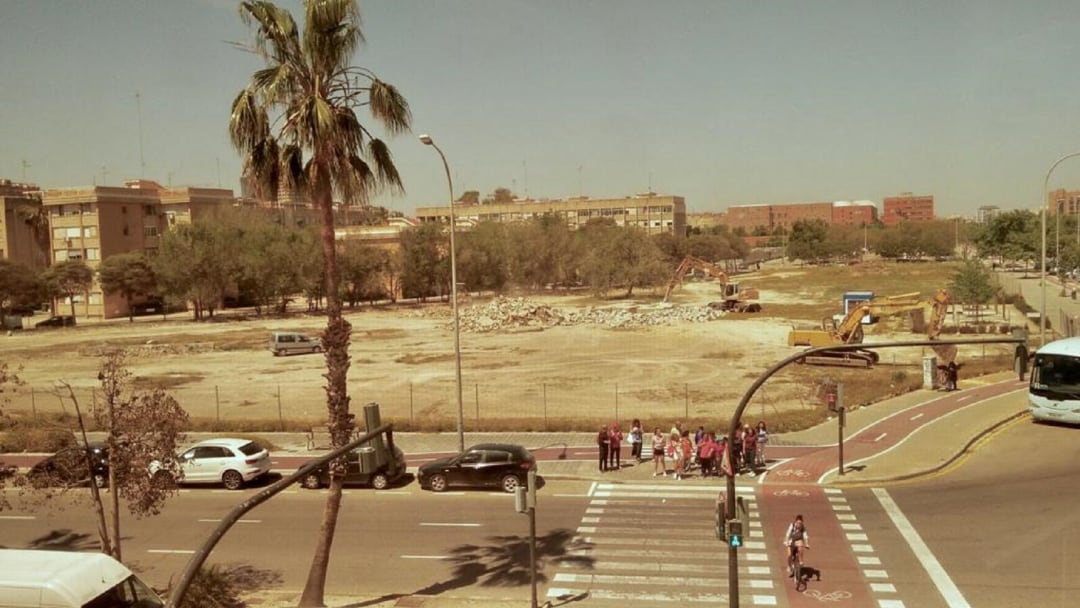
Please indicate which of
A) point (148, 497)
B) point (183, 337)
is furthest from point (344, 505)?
point (183, 337)

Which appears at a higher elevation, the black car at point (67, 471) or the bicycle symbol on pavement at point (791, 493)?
the black car at point (67, 471)

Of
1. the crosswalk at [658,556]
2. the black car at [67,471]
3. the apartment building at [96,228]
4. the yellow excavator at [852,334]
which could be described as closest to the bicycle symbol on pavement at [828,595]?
the crosswalk at [658,556]

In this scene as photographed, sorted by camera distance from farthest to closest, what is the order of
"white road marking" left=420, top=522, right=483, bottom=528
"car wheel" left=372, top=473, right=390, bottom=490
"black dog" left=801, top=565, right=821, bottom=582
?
"car wheel" left=372, top=473, right=390, bottom=490 → "white road marking" left=420, top=522, right=483, bottom=528 → "black dog" left=801, top=565, right=821, bottom=582

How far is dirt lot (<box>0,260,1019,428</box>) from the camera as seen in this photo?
122 ft

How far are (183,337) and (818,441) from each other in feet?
194

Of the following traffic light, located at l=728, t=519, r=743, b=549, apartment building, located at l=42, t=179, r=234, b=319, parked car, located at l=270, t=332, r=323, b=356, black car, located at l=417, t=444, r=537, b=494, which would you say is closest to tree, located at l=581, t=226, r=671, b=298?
parked car, located at l=270, t=332, r=323, b=356

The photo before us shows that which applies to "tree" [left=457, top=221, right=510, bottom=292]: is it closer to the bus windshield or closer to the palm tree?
the bus windshield

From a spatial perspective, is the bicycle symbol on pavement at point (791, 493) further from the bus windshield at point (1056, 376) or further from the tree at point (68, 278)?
the tree at point (68, 278)

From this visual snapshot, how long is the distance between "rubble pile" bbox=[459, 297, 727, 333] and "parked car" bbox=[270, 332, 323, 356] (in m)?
17.9

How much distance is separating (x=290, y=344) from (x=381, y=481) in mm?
36016

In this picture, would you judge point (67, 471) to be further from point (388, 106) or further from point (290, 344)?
point (290, 344)

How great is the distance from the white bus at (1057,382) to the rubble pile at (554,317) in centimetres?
4467

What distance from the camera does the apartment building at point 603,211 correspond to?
183 metres

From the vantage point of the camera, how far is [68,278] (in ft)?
303
